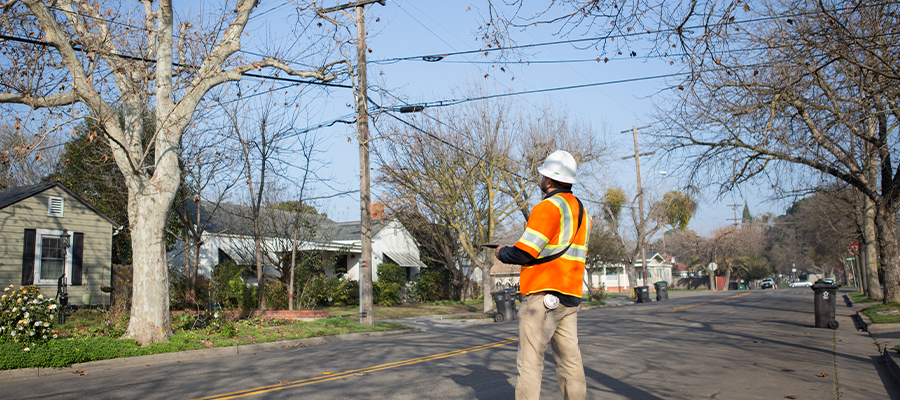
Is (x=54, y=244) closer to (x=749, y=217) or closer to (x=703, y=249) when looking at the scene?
(x=703, y=249)

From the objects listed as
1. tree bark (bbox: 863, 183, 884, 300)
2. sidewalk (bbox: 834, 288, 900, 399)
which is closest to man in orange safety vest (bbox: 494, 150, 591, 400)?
sidewalk (bbox: 834, 288, 900, 399)

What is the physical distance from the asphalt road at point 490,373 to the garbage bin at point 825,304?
2605mm

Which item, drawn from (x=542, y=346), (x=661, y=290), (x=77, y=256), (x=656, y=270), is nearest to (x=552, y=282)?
(x=542, y=346)

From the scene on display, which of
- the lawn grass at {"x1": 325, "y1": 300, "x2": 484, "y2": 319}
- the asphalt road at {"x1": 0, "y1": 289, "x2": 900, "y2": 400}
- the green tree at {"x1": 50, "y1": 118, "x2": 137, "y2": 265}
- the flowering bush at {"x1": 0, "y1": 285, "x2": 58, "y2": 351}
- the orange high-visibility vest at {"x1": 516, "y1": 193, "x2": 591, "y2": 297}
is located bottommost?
the lawn grass at {"x1": 325, "y1": 300, "x2": 484, "y2": 319}

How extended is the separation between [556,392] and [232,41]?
9.41 m

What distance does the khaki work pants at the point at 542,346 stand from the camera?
155 inches

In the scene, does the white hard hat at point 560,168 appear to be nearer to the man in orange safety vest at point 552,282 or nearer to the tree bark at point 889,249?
the man in orange safety vest at point 552,282

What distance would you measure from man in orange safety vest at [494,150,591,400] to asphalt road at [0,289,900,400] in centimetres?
201

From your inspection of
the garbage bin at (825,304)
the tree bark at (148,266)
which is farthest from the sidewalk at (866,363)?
the tree bark at (148,266)

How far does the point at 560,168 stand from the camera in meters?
4.16

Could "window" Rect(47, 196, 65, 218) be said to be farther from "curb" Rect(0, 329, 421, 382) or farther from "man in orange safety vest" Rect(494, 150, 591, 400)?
"man in orange safety vest" Rect(494, 150, 591, 400)

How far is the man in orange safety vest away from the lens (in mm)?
3869

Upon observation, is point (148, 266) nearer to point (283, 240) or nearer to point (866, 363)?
point (283, 240)

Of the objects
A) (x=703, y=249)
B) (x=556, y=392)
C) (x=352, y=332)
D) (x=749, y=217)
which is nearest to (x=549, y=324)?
(x=556, y=392)
